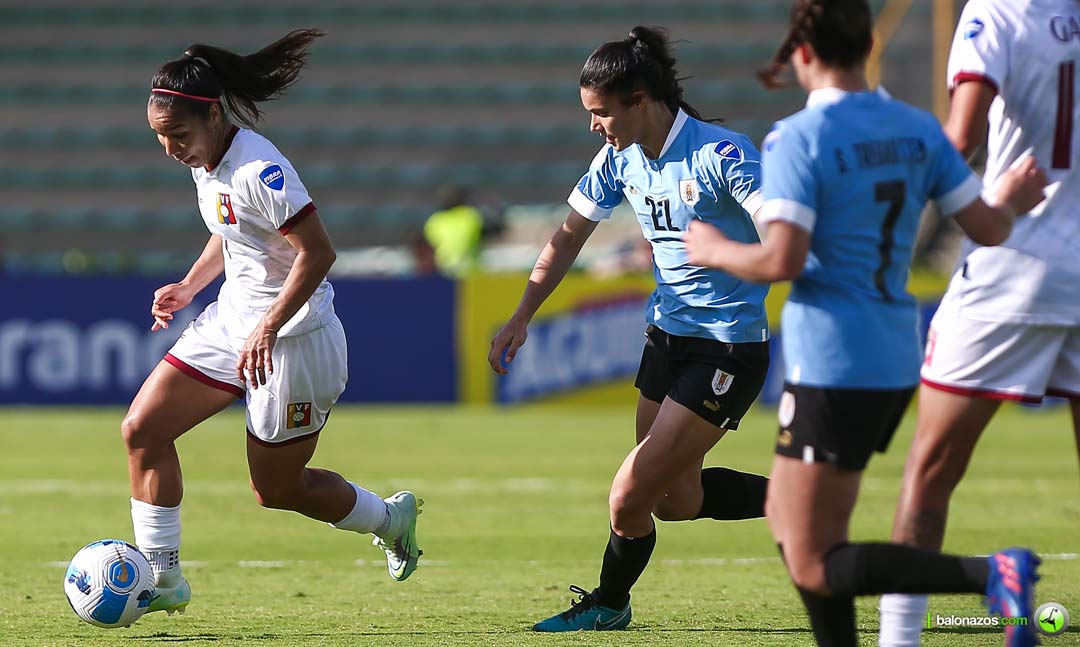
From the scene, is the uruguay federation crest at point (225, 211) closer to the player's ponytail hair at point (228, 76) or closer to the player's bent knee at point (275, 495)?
the player's ponytail hair at point (228, 76)

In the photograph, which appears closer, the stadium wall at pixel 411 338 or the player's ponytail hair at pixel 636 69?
the player's ponytail hair at pixel 636 69

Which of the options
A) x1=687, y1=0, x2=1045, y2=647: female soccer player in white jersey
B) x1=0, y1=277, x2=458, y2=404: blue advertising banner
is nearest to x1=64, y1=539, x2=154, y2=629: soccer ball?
x1=687, y1=0, x2=1045, y2=647: female soccer player in white jersey

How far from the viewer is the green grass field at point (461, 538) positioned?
5.59 meters

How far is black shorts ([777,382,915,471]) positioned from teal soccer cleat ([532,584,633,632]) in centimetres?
180

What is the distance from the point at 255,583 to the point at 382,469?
4.19 metres

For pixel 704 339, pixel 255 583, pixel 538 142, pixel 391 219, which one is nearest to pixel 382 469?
pixel 255 583

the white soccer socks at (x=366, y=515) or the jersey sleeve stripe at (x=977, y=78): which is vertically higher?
the jersey sleeve stripe at (x=977, y=78)

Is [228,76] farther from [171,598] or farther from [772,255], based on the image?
[772,255]

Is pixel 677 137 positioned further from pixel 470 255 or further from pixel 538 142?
pixel 538 142

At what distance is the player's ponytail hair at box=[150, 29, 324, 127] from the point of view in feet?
18.0

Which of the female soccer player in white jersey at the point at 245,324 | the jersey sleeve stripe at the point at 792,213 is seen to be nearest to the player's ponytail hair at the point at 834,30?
the jersey sleeve stripe at the point at 792,213

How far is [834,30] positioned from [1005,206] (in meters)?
0.71

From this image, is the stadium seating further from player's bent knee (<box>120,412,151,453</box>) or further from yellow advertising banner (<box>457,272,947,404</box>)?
player's bent knee (<box>120,412,151,453</box>)

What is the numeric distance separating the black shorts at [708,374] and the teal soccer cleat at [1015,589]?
1.69 m
